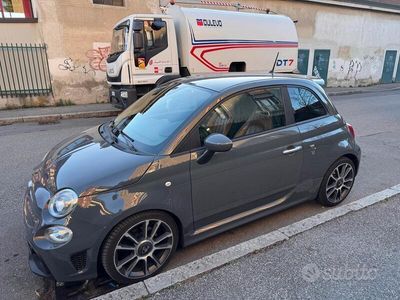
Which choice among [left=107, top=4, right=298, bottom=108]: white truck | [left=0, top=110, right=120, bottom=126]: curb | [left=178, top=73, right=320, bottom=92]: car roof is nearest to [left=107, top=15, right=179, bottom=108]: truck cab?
[left=107, top=4, right=298, bottom=108]: white truck

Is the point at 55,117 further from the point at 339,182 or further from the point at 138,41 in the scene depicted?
the point at 339,182

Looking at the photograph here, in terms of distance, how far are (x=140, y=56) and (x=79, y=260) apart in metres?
6.75

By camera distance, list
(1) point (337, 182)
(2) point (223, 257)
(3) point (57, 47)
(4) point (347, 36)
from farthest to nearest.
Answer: (4) point (347, 36) → (3) point (57, 47) → (1) point (337, 182) → (2) point (223, 257)

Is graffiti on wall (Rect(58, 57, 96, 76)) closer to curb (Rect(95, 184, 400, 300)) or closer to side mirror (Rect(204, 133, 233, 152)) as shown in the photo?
side mirror (Rect(204, 133, 233, 152))

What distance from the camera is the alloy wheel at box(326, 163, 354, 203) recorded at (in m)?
3.52

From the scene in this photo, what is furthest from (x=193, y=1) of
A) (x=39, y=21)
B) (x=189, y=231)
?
(x=189, y=231)

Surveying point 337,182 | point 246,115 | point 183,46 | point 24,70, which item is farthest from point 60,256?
point 24,70

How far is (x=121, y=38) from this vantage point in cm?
826

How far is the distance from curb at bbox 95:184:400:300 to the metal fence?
9815 millimetres

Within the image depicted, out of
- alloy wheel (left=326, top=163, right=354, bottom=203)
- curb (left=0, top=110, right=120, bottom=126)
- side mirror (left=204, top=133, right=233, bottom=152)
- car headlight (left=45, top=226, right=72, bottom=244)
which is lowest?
curb (left=0, top=110, right=120, bottom=126)

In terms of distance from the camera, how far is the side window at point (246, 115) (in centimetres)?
267

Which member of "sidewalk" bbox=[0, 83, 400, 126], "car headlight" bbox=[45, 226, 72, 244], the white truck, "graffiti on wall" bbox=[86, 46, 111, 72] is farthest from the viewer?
"graffiti on wall" bbox=[86, 46, 111, 72]

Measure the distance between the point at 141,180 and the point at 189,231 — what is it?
0.68 meters

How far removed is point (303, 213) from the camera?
11.3 feet
